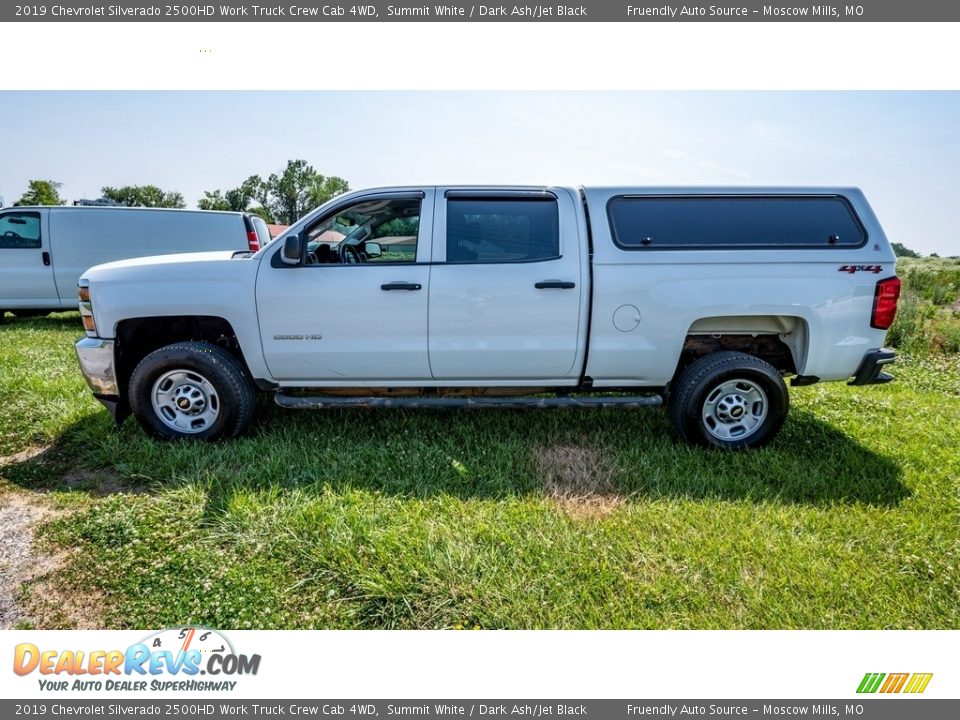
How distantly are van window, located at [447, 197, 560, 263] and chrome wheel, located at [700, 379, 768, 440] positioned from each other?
1.62m

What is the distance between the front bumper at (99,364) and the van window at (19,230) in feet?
24.2

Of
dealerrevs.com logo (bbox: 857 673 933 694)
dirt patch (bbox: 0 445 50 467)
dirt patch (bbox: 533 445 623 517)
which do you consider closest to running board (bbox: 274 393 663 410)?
dirt patch (bbox: 533 445 623 517)

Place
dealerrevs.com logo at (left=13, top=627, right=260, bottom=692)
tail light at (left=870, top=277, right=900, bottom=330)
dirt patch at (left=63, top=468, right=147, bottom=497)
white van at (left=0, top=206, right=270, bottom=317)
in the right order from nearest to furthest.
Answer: dealerrevs.com logo at (left=13, top=627, right=260, bottom=692)
dirt patch at (left=63, top=468, right=147, bottom=497)
tail light at (left=870, top=277, right=900, bottom=330)
white van at (left=0, top=206, right=270, bottom=317)

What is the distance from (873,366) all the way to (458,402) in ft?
9.92

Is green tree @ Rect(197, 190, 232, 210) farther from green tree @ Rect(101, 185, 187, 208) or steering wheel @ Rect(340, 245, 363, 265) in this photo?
steering wheel @ Rect(340, 245, 363, 265)

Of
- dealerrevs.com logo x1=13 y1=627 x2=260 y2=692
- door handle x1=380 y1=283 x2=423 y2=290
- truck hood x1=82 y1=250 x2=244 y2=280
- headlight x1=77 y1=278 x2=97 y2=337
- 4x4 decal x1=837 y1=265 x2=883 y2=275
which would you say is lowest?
dealerrevs.com logo x1=13 y1=627 x2=260 y2=692

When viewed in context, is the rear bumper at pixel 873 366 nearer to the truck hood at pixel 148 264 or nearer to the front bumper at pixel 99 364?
the truck hood at pixel 148 264

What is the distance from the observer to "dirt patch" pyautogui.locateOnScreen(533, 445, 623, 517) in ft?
11.5

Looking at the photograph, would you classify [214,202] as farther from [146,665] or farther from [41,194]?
[146,665]

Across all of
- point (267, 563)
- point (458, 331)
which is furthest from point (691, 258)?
point (267, 563)

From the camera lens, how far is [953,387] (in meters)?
6.30

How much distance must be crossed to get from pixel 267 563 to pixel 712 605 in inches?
87.2

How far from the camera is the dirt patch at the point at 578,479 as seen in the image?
3.50 meters

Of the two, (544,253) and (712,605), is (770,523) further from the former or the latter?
(544,253)
